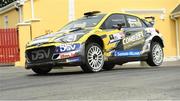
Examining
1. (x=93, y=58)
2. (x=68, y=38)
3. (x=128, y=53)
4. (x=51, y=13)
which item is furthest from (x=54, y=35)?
(x=51, y=13)

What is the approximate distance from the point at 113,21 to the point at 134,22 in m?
0.93

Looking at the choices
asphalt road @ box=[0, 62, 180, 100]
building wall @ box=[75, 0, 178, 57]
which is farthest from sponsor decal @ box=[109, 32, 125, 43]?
building wall @ box=[75, 0, 178, 57]

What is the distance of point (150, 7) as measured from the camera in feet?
77.1

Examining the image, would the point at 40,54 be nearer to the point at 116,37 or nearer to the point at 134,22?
the point at 116,37

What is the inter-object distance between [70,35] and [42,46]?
0.72 metres

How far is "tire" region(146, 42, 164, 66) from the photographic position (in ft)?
48.6

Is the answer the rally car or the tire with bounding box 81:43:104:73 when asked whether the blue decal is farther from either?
the tire with bounding box 81:43:104:73

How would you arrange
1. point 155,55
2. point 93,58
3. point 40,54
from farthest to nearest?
point 155,55 < point 93,58 < point 40,54

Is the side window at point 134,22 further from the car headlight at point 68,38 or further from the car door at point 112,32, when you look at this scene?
the car headlight at point 68,38

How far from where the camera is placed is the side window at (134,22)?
1447cm

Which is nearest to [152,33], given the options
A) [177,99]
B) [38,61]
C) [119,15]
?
[119,15]

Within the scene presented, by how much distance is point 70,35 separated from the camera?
496 inches

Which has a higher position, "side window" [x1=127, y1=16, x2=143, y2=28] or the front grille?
"side window" [x1=127, y1=16, x2=143, y2=28]

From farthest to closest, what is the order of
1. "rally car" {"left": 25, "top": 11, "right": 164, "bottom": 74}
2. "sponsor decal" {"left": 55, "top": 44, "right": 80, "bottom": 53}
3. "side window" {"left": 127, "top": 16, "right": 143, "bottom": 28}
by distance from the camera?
"side window" {"left": 127, "top": 16, "right": 143, "bottom": 28}, "rally car" {"left": 25, "top": 11, "right": 164, "bottom": 74}, "sponsor decal" {"left": 55, "top": 44, "right": 80, "bottom": 53}
